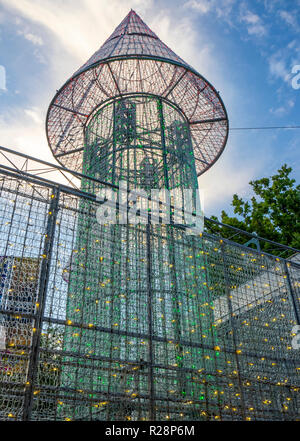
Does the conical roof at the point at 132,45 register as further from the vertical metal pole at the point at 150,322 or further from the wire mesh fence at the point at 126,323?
the vertical metal pole at the point at 150,322

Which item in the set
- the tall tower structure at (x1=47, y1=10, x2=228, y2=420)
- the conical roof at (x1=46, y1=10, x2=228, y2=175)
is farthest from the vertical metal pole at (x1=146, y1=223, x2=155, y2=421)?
the conical roof at (x1=46, y1=10, x2=228, y2=175)

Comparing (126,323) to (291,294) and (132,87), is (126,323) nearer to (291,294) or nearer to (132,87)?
(291,294)

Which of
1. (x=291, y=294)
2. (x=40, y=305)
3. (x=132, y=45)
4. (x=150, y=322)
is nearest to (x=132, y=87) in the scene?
(x=132, y=45)

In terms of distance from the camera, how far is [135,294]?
19.1 feet

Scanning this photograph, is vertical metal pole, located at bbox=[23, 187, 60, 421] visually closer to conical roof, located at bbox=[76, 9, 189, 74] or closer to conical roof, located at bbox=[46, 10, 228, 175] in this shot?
conical roof, located at bbox=[46, 10, 228, 175]

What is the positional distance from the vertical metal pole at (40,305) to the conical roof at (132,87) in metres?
5.15

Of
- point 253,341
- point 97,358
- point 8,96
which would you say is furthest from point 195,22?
point 97,358

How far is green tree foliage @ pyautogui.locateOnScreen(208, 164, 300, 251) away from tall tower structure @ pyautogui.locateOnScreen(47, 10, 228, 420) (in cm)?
629

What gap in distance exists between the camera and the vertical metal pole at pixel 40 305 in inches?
176

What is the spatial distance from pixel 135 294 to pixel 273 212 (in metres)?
11.5

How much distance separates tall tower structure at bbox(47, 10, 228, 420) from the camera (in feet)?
17.0

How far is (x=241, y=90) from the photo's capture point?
48.0 feet
